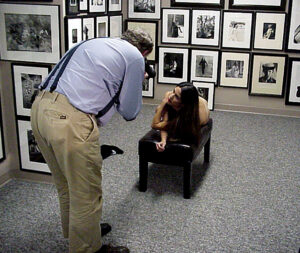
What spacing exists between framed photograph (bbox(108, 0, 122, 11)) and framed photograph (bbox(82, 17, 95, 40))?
743 mm

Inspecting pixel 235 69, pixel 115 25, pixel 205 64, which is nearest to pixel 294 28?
pixel 235 69

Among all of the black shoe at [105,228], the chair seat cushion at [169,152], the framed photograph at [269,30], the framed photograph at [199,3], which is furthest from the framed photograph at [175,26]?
the black shoe at [105,228]

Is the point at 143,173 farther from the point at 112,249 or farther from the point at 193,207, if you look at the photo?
the point at 112,249

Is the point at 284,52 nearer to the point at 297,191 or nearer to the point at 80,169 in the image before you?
the point at 297,191

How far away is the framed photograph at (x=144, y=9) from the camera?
19.2 ft

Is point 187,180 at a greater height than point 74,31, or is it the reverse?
point 74,31

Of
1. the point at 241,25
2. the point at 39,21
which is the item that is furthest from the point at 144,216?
the point at 241,25

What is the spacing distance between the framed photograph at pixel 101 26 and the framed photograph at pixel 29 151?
2107mm

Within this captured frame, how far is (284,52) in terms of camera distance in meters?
5.54

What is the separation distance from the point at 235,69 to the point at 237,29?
22.5 inches

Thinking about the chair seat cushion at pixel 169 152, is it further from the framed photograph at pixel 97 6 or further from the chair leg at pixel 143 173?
the framed photograph at pixel 97 6

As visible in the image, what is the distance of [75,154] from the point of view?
1920 mm

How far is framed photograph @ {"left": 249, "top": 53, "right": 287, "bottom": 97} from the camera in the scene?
5.57 metres

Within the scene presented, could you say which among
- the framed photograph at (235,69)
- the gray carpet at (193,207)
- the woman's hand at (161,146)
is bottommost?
the gray carpet at (193,207)
